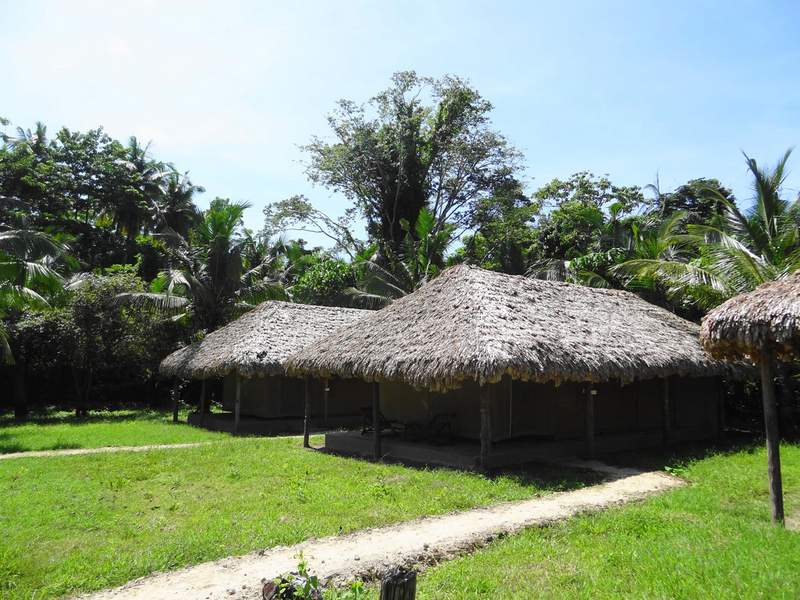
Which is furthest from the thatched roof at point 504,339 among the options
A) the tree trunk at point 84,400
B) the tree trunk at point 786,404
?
the tree trunk at point 84,400

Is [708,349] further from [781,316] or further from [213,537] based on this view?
[213,537]

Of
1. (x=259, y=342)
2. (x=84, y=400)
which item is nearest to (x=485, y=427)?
(x=259, y=342)

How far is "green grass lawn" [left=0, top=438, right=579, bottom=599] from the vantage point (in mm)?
5363

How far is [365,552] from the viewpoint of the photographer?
5531 millimetres

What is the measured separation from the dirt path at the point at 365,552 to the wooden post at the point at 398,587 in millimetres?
1656

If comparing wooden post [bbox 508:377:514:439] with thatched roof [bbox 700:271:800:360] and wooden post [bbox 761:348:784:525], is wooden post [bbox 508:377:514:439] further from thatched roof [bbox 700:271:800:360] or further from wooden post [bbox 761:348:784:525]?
wooden post [bbox 761:348:784:525]

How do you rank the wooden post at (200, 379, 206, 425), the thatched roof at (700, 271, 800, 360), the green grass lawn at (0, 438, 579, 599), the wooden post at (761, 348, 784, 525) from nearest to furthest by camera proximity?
the green grass lawn at (0, 438, 579, 599) < the thatched roof at (700, 271, 800, 360) < the wooden post at (761, 348, 784, 525) < the wooden post at (200, 379, 206, 425)

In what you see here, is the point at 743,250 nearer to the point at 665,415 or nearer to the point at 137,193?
the point at 665,415

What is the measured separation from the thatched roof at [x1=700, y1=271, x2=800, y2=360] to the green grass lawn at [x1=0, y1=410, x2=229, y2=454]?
11.7 m

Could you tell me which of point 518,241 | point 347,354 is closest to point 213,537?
point 347,354

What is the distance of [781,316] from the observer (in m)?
5.93

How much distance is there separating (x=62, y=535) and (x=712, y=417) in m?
13.2

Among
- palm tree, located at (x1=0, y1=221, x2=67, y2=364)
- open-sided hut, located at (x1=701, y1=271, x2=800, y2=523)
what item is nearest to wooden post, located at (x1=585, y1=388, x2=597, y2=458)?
open-sided hut, located at (x1=701, y1=271, x2=800, y2=523)

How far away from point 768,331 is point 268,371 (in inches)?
451
